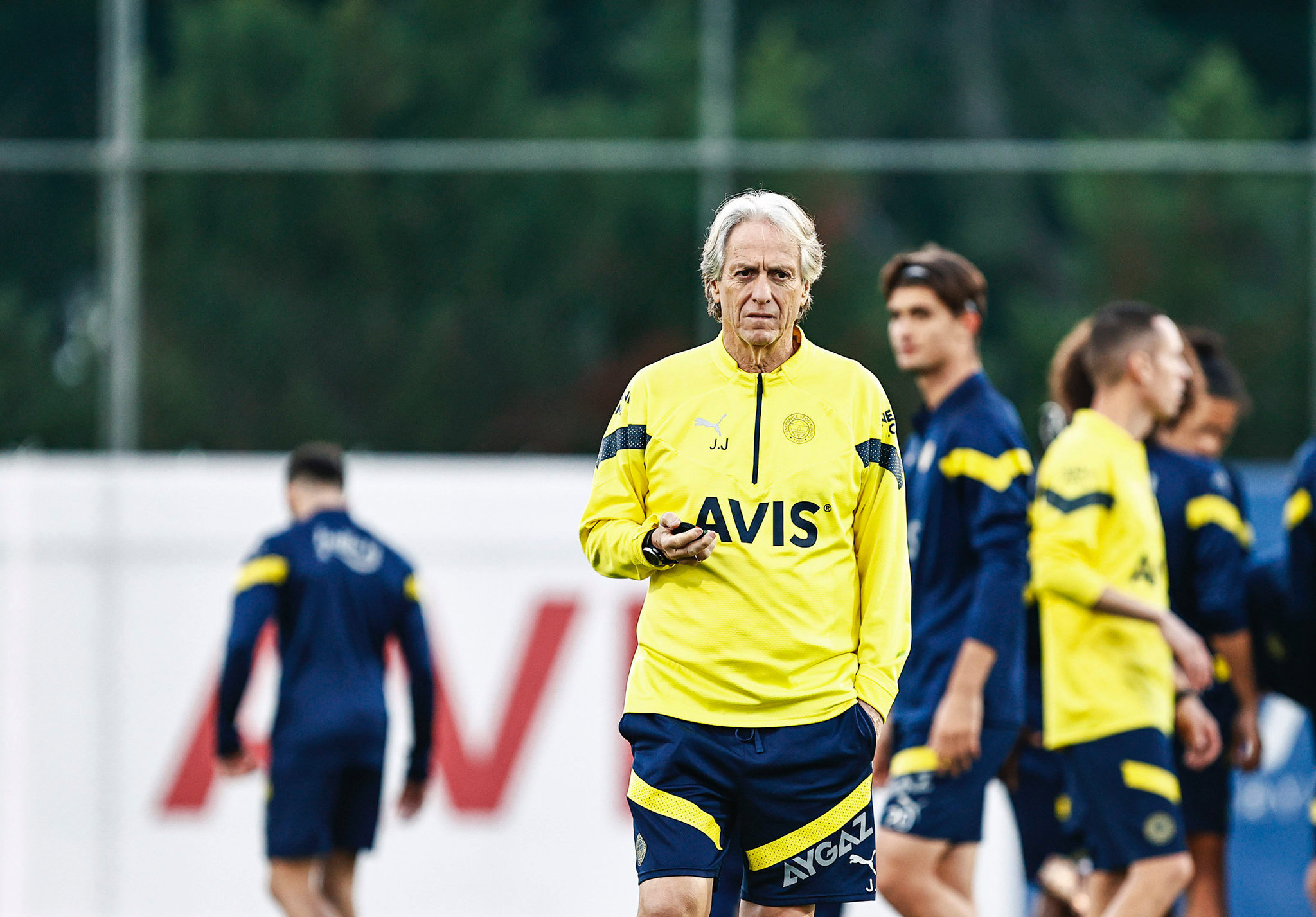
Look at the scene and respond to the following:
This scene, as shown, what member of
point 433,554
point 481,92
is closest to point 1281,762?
point 433,554

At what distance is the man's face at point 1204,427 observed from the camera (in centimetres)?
681

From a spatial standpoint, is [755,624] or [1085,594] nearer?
[755,624]

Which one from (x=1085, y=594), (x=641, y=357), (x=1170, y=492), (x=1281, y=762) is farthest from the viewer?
(x=641, y=357)

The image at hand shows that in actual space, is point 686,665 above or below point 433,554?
below

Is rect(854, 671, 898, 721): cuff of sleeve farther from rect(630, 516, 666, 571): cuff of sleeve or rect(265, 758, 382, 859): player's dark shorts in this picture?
rect(265, 758, 382, 859): player's dark shorts

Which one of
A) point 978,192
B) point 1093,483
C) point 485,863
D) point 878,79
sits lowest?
point 485,863

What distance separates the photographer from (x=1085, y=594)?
5488 mm

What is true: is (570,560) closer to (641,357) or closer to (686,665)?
(641,357)

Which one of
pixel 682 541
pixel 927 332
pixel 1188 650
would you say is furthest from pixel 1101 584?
pixel 682 541

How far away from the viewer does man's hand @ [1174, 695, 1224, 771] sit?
5871 millimetres

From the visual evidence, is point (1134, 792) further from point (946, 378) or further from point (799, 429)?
point (799, 429)

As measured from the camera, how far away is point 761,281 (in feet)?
12.8

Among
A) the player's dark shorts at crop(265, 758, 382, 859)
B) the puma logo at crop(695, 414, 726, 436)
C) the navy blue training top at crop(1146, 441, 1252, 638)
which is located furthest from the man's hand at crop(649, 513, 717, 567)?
the player's dark shorts at crop(265, 758, 382, 859)

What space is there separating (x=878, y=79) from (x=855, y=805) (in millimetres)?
8751
